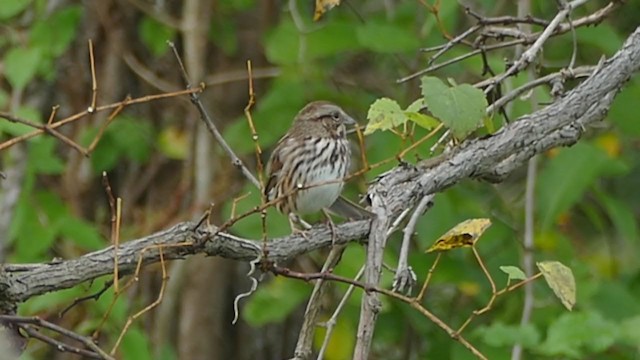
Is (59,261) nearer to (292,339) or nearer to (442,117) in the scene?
(442,117)

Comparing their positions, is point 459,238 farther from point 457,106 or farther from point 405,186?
point 457,106

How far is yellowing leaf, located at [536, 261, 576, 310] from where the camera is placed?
3.10 meters

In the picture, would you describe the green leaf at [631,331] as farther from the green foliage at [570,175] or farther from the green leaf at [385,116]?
the green leaf at [385,116]

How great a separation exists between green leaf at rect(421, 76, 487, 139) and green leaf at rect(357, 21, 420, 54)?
2028 millimetres

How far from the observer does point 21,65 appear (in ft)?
17.6

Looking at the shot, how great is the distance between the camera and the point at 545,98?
4.80 meters

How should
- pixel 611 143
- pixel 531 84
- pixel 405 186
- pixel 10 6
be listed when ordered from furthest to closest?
pixel 611 143
pixel 10 6
pixel 531 84
pixel 405 186

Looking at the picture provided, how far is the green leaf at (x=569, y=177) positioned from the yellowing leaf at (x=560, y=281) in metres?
1.88

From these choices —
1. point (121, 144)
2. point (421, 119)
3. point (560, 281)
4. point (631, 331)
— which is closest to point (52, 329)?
point (421, 119)

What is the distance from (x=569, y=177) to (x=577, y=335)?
2.45 ft

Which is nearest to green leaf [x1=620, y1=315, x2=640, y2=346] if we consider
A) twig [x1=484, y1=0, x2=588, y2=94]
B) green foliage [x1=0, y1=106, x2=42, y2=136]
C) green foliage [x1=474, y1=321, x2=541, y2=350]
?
green foliage [x1=474, y1=321, x2=541, y2=350]

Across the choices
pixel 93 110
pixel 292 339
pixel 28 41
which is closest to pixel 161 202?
A: pixel 292 339

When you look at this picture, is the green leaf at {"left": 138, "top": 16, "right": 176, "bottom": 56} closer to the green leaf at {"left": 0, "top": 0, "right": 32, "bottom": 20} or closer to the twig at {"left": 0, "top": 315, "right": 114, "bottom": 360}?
the green leaf at {"left": 0, "top": 0, "right": 32, "bottom": 20}

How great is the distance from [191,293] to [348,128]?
89.8 inches
